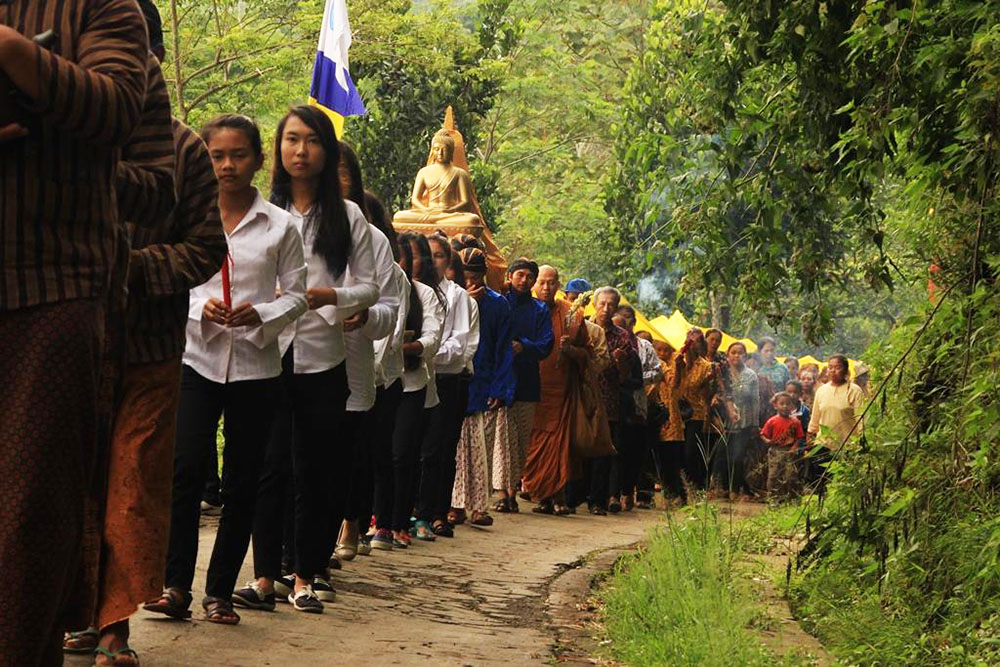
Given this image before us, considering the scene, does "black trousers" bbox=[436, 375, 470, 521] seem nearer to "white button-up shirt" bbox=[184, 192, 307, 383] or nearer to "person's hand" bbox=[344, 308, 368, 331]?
"person's hand" bbox=[344, 308, 368, 331]

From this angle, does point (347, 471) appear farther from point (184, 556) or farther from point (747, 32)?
point (747, 32)

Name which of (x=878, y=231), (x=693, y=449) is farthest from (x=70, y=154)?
(x=693, y=449)

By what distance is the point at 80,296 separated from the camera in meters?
3.76

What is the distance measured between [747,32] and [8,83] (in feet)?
13.8

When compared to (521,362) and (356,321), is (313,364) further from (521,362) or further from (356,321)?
(521,362)

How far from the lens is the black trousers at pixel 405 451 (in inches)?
426

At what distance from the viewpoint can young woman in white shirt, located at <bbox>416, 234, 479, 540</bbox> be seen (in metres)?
11.8

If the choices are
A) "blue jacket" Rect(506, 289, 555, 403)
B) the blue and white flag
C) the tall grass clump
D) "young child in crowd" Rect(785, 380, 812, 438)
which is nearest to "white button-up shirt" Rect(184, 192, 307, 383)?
the tall grass clump

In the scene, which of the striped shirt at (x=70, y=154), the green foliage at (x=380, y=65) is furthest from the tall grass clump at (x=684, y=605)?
the green foliage at (x=380, y=65)

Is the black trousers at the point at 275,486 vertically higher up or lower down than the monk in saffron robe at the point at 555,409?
lower down

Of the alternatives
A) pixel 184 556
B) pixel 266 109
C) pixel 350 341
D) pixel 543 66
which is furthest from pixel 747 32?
pixel 543 66

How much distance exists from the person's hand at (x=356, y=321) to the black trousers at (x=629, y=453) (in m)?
9.68

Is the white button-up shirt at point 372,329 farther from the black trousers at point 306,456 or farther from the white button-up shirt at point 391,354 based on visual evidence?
the white button-up shirt at point 391,354

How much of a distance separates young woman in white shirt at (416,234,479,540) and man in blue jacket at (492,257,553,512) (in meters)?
2.18
